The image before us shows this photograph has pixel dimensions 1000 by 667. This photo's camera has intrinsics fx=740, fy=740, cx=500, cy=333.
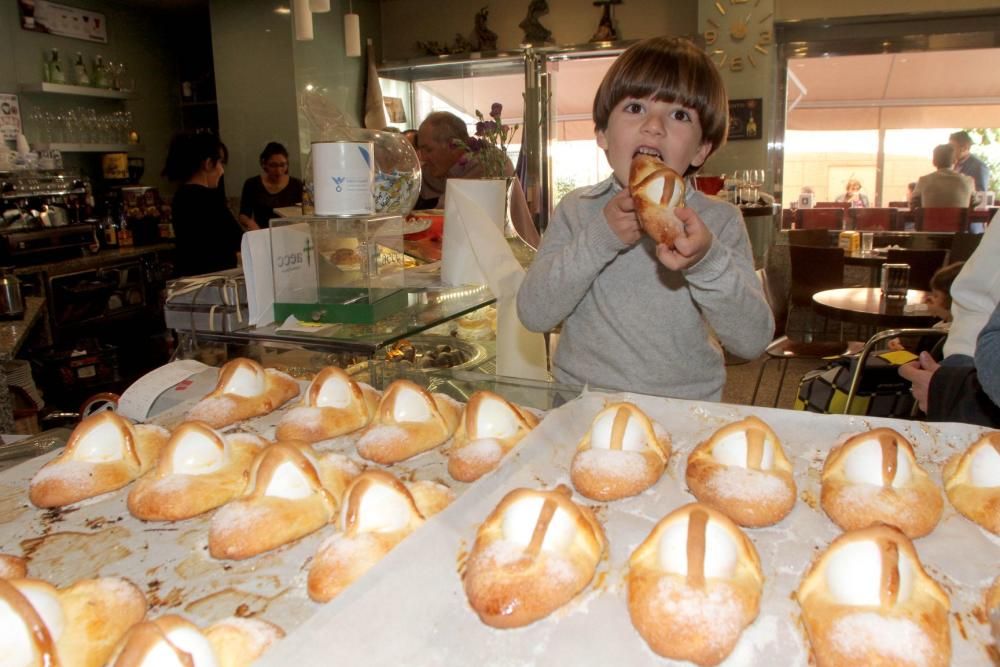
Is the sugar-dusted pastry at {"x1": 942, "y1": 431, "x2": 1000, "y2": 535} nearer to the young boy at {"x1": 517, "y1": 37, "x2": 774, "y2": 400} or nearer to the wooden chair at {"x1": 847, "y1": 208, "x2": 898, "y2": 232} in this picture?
the young boy at {"x1": 517, "y1": 37, "x2": 774, "y2": 400}

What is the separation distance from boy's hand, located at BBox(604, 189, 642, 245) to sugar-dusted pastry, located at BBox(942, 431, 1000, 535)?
73 centimetres

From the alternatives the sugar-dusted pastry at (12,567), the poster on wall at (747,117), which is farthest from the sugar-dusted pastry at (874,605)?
the poster on wall at (747,117)

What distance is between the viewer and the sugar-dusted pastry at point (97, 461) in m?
1.24

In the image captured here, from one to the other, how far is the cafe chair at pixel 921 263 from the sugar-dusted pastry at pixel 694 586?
209 inches

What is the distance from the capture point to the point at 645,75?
1.67 meters

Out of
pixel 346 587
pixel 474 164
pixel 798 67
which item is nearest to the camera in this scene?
pixel 346 587

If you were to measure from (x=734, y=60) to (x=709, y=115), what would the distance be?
5211 mm

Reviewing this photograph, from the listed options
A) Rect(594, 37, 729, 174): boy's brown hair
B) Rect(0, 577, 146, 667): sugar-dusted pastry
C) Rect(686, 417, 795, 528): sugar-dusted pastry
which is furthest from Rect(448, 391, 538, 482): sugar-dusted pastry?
Rect(594, 37, 729, 174): boy's brown hair

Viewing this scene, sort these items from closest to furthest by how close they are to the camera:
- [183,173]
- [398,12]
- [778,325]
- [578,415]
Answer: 1. [578,415]
2. [183,173]
3. [778,325]
4. [398,12]

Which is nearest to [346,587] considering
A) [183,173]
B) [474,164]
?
[474,164]

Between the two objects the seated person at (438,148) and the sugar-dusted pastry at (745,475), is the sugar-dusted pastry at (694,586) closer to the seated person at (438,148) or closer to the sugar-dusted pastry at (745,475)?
the sugar-dusted pastry at (745,475)

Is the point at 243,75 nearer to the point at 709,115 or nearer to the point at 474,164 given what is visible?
the point at 474,164

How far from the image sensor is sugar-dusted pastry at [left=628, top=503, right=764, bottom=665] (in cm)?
85

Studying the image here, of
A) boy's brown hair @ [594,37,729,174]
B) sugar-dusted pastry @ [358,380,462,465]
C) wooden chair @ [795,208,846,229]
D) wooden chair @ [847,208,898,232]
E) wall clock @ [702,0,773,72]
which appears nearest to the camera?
sugar-dusted pastry @ [358,380,462,465]
